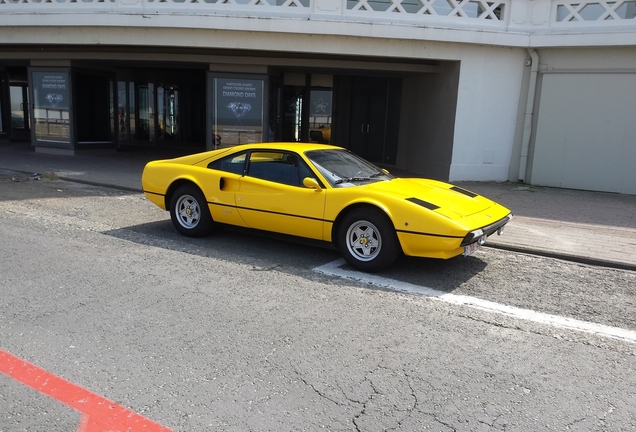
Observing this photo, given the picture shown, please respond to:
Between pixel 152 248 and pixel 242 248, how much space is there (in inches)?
43.2

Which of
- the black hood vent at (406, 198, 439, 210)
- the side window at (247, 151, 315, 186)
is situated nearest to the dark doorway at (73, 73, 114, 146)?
the side window at (247, 151, 315, 186)

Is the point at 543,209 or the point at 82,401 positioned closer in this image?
the point at 82,401

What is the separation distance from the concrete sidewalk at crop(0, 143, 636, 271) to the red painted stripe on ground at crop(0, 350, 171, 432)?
17.7 ft

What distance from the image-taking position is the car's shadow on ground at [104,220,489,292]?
18.5 ft

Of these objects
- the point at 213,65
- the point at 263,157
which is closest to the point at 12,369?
the point at 263,157

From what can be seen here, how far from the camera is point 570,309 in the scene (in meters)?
4.84

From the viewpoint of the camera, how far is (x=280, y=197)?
616cm

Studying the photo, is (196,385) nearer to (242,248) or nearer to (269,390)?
(269,390)

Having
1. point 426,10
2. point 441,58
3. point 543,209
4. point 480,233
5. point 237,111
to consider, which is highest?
point 426,10

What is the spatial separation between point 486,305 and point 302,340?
1.92 m

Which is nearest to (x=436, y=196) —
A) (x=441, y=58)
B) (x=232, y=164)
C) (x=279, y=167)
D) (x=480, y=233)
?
(x=480, y=233)

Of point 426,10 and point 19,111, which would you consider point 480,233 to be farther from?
point 19,111

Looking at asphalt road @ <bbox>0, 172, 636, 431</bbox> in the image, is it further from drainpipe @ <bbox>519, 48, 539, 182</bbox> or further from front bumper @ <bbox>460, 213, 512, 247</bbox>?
drainpipe @ <bbox>519, 48, 539, 182</bbox>

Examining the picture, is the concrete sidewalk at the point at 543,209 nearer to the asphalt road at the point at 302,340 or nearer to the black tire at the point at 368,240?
the asphalt road at the point at 302,340
